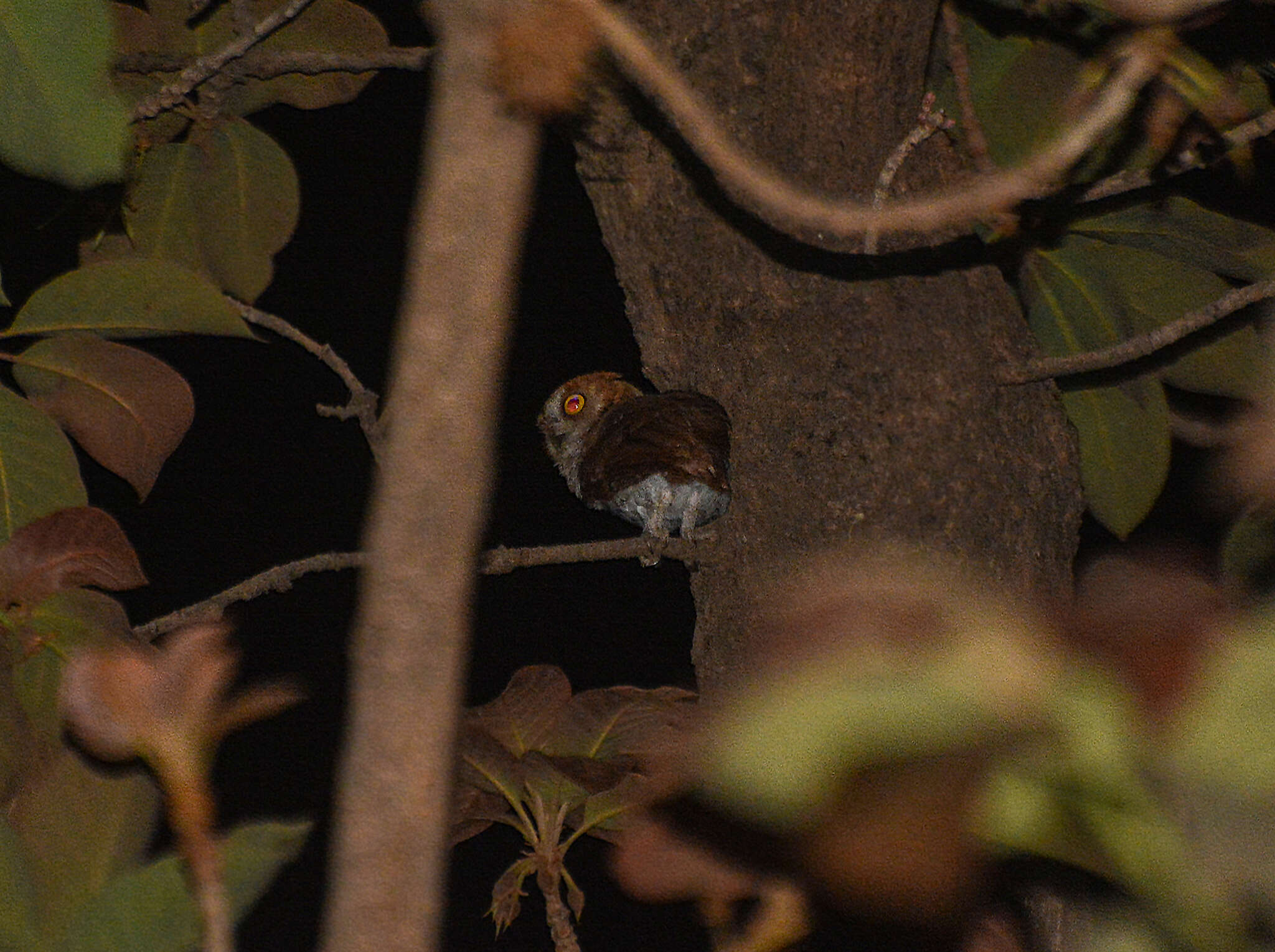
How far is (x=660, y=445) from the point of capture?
45.0 inches

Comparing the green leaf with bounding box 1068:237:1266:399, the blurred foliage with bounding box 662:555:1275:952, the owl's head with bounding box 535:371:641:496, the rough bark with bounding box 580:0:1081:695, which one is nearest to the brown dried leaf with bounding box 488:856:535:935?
the rough bark with bounding box 580:0:1081:695

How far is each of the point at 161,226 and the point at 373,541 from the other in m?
0.94

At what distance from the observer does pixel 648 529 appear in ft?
4.25

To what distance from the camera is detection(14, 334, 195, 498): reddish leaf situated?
803mm

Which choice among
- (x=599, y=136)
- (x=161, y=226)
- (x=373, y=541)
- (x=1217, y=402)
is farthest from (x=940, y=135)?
(x=373, y=541)

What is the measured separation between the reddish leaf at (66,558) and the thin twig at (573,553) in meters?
0.22

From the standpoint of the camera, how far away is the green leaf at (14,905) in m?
0.33

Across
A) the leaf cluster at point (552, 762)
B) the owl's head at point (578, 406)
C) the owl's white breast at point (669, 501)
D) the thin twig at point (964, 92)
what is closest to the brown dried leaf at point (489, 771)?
the leaf cluster at point (552, 762)

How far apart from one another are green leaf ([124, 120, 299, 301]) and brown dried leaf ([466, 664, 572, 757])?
492mm

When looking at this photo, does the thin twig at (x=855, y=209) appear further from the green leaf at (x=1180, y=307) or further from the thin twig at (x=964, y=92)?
the green leaf at (x=1180, y=307)

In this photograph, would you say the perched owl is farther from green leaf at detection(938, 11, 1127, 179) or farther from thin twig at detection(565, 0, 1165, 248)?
thin twig at detection(565, 0, 1165, 248)

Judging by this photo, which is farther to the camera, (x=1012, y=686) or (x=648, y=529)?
(x=648, y=529)

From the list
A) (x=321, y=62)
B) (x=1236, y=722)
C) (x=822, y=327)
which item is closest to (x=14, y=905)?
(x=1236, y=722)

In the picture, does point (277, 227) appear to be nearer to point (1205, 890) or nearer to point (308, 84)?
point (308, 84)
